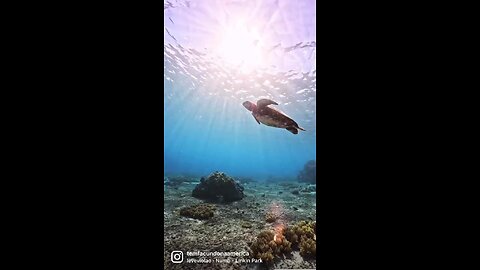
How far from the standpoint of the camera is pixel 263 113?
347 cm

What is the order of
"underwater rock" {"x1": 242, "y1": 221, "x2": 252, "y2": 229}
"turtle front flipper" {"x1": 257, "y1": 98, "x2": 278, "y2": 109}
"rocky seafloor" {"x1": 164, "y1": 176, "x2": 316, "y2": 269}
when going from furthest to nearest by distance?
"underwater rock" {"x1": 242, "y1": 221, "x2": 252, "y2": 229}, "turtle front flipper" {"x1": 257, "y1": 98, "x2": 278, "y2": 109}, "rocky seafloor" {"x1": 164, "y1": 176, "x2": 316, "y2": 269}

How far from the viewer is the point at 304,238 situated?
364 cm

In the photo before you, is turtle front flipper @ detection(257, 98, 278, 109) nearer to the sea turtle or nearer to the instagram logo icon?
the sea turtle

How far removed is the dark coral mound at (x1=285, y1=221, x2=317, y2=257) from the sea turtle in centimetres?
170

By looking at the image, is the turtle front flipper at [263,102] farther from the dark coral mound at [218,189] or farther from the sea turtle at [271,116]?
the dark coral mound at [218,189]

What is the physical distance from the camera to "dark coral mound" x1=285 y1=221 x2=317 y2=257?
342cm

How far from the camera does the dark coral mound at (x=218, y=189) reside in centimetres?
682

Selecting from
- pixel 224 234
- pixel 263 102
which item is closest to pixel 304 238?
pixel 224 234

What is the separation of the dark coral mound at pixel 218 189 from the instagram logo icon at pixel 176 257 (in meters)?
3.33

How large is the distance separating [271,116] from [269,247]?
6.51 ft

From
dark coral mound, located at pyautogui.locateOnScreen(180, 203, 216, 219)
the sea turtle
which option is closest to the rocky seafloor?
dark coral mound, located at pyautogui.locateOnScreen(180, 203, 216, 219)
